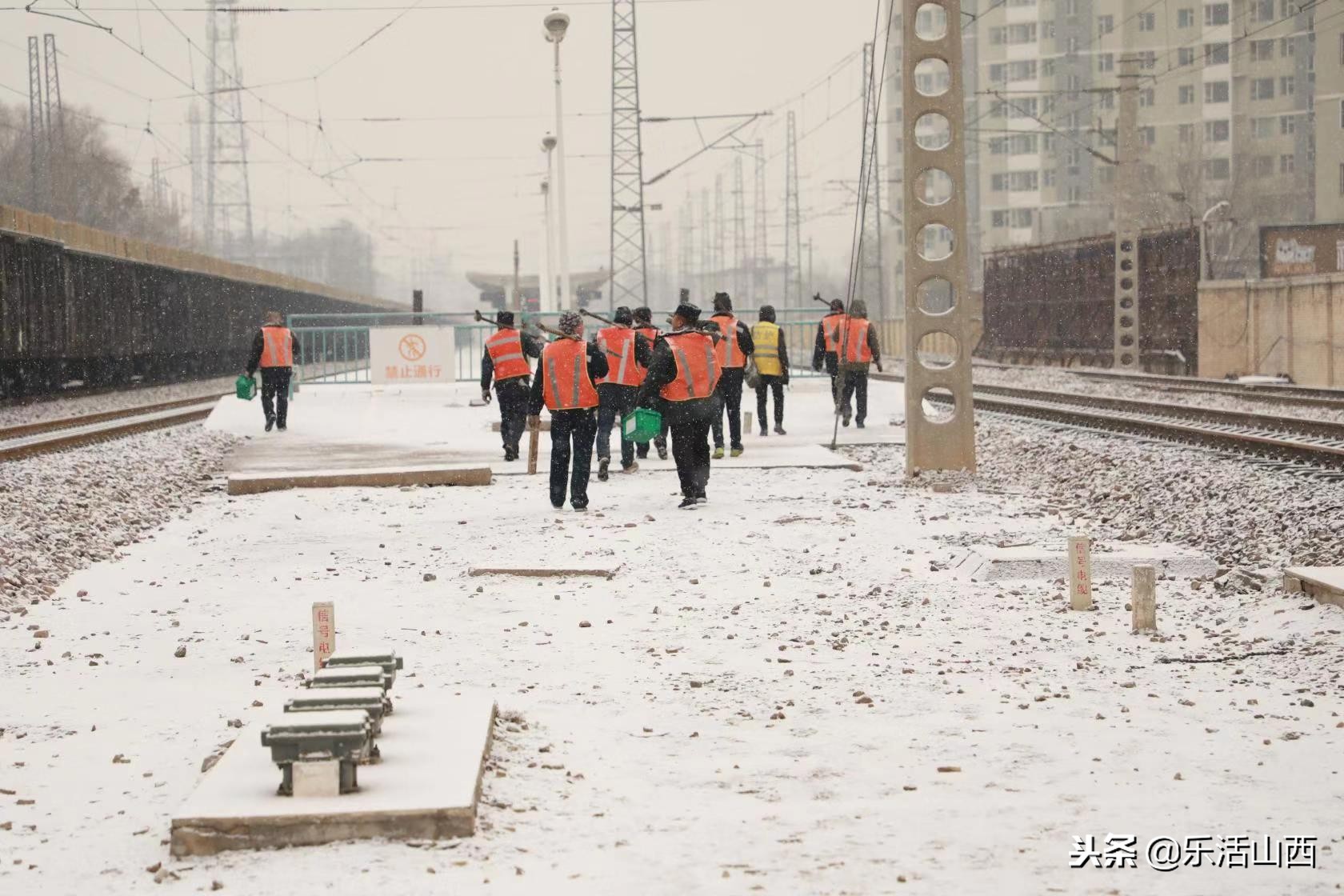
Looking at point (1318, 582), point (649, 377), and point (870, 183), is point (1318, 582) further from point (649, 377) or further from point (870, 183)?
point (870, 183)

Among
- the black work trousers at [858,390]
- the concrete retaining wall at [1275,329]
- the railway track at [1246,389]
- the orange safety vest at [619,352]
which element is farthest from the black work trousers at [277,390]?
the concrete retaining wall at [1275,329]

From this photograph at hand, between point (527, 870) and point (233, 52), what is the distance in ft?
236

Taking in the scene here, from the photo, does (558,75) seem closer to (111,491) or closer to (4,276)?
(4,276)

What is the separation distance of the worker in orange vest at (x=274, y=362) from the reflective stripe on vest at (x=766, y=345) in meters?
6.82

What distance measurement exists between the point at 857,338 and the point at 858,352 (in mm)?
292

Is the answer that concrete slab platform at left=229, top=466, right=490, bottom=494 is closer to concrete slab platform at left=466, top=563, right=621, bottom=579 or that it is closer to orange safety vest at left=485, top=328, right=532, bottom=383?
orange safety vest at left=485, top=328, right=532, bottom=383

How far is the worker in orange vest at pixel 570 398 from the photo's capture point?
14.2 metres

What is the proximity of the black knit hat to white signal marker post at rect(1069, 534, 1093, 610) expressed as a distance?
5.45m

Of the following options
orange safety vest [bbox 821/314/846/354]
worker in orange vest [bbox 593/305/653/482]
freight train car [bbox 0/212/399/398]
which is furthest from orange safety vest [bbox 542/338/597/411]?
freight train car [bbox 0/212/399/398]

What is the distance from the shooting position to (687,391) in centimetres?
1472

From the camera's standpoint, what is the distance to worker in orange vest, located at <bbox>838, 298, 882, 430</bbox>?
21.0 meters

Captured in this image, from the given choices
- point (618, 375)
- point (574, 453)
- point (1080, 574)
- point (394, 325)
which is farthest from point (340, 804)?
point (394, 325)

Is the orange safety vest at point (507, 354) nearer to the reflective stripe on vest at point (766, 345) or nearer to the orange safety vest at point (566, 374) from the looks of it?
the reflective stripe on vest at point (766, 345)

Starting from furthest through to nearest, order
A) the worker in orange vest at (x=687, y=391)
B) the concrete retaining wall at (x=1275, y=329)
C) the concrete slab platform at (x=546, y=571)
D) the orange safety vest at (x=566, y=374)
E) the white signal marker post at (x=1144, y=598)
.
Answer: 1. the concrete retaining wall at (x=1275, y=329)
2. the worker in orange vest at (x=687, y=391)
3. the orange safety vest at (x=566, y=374)
4. the concrete slab platform at (x=546, y=571)
5. the white signal marker post at (x=1144, y=598)
